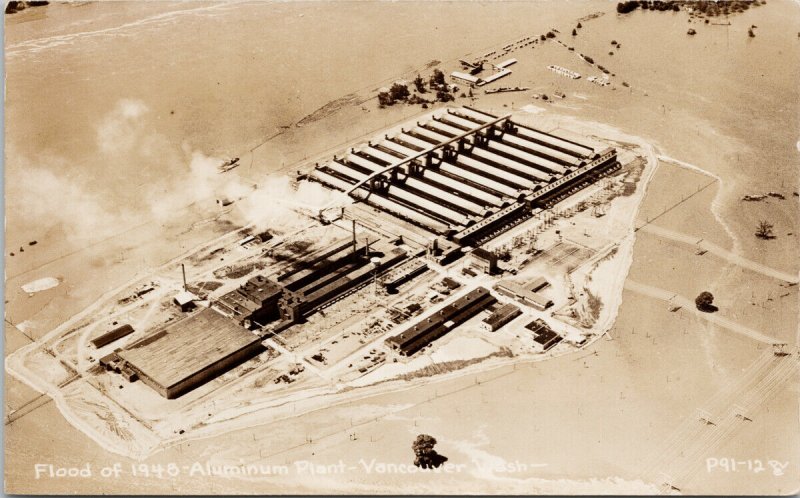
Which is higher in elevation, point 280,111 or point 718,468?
point 280,111

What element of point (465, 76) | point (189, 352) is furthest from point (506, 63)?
point (189, 352)

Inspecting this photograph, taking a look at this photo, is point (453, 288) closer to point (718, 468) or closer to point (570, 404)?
point (570, 404)

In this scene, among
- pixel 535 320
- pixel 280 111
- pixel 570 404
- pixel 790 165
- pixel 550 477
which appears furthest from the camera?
pixel 280 111

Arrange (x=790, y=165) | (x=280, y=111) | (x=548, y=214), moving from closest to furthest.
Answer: (x=548, y=214) → (x=790, y=165) → (x=280, y=111)

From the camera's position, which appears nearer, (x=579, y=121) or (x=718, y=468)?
(x=718, y=468)

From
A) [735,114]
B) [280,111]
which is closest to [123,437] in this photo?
[280,111]
